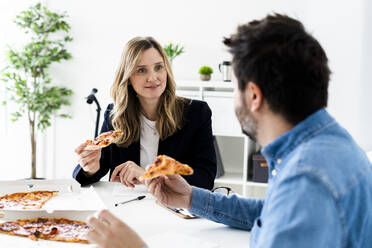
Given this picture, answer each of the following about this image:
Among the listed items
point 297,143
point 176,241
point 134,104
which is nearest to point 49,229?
point 176,241

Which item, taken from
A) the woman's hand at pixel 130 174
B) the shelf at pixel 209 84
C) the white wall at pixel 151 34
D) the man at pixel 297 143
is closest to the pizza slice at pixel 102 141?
the woman's hand at pixel 130 174

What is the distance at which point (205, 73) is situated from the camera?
3.90 metres

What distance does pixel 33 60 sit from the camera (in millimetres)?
4312

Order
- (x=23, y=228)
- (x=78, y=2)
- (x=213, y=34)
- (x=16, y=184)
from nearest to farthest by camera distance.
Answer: (x=23, y=228) < (x=16, y=184) < (x=213, y=34) < (x=78, y=2)

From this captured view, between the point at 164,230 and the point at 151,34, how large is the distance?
3152 millimetres

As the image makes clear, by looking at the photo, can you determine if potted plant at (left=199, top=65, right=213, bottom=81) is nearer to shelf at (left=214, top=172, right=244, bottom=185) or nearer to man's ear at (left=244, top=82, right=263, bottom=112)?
shelf at (left=214, top=172, right=244, bottom=185)

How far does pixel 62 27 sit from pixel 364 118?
9.93 ft

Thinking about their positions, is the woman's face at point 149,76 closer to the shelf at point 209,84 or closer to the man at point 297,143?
the man at point 297,143

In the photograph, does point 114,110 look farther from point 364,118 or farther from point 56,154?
point 56,154

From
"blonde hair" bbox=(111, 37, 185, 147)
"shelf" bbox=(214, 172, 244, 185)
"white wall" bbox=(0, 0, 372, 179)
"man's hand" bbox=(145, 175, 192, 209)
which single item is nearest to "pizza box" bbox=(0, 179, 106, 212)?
"man's hand" bbox=(145, 175, 192, 209)

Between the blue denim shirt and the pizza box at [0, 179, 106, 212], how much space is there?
86 centimetres

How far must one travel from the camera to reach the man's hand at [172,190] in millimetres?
1445

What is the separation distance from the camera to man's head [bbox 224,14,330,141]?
952 millimetres

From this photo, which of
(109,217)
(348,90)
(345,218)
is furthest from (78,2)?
(345,218)
